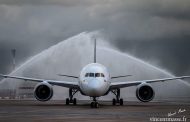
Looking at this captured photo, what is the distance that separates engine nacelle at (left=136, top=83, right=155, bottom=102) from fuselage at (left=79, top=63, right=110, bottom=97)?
3.75 m

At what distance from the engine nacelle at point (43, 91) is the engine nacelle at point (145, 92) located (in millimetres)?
8816

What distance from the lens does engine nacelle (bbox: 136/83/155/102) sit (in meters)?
46.2

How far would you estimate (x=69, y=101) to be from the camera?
158 feet

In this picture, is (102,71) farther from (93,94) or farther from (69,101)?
(69,101)

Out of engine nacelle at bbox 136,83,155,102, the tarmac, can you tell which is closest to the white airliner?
engine nacelle at bbox 136,83,155,102

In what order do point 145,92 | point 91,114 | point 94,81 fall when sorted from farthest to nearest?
point 145,92 < point 94,81 < point 91,114

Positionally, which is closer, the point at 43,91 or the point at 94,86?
the point at 94,86

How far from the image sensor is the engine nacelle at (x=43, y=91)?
152 ft

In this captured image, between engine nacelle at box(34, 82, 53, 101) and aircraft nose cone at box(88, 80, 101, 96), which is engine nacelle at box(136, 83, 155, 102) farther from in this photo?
engine nacelle at box(34, 82, 53, 101)

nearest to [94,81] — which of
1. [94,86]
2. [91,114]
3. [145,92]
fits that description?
[94,86]

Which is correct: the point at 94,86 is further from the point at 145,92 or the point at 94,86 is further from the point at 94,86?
the point at 145,92

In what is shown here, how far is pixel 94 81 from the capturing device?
41.1 meters

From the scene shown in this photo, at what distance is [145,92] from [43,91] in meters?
10.3

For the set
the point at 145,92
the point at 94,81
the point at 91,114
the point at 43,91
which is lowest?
the point at 91,114
